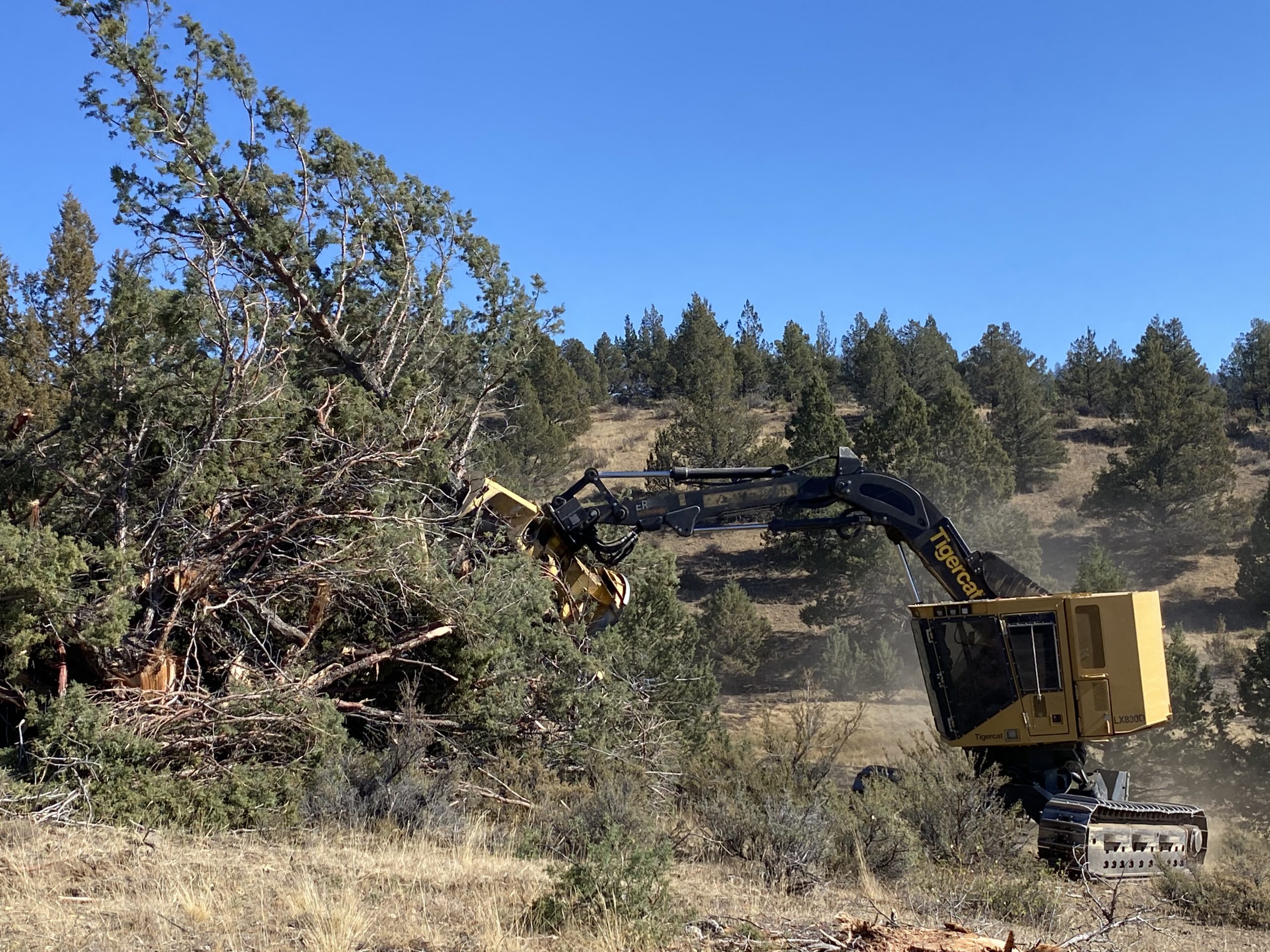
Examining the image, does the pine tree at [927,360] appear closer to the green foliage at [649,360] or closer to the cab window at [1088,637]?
the green foliage at [649,360]

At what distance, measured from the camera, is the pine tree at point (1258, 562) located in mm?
29344

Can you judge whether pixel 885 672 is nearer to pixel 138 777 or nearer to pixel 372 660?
pixel 372 660

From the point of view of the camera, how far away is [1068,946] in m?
5.61

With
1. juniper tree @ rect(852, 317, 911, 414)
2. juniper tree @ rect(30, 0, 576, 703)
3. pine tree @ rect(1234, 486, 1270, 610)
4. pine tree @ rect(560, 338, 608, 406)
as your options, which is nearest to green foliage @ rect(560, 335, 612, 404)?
pine tree @ rect(560, 338, 608, 406)

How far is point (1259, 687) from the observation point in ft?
55.9

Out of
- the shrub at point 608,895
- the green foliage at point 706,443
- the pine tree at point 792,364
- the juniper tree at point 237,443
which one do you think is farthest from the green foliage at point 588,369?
the shrub at point 608,895

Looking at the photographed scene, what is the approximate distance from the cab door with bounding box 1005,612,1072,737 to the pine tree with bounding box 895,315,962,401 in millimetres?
35041

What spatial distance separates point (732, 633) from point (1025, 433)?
1962 cm

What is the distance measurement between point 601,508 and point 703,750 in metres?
4.54

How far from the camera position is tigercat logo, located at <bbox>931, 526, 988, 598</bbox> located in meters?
11.1

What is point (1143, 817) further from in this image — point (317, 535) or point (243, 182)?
point (243, 182)

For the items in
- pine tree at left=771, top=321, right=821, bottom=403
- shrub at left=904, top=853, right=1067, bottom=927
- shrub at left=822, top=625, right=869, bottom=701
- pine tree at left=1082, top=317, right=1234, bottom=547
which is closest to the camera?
shrub at left=904, top=853, right=1067, bottom=927

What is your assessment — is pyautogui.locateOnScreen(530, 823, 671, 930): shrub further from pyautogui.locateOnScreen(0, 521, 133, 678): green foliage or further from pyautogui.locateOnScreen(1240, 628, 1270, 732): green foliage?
pyautogui.locateOnScreen(1240, 628, 1270, 732): green foliage

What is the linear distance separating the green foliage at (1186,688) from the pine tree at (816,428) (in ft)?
43.5
